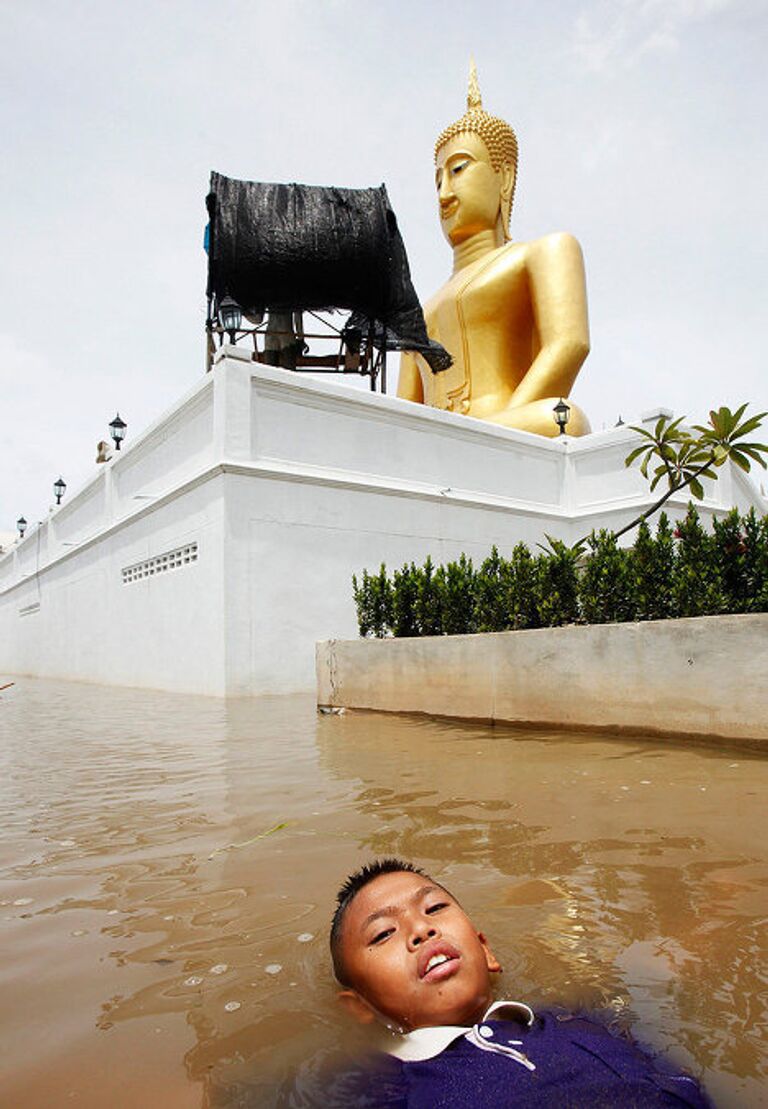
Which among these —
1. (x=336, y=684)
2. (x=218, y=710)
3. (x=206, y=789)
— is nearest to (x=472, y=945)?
(x=206, y=789)

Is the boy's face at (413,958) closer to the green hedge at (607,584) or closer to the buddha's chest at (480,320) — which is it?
the green hedge at (607,584)

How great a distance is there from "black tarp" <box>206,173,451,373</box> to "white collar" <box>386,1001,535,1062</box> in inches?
575

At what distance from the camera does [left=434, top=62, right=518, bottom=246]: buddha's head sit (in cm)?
1902

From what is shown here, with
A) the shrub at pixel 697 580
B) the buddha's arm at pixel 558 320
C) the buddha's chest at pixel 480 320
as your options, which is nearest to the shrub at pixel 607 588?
the shrub at pixel 697 580

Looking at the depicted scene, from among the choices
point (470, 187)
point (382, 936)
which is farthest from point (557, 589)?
point (470, 187)

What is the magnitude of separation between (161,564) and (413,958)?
1177 cm

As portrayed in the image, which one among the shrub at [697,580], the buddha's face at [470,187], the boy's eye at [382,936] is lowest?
the boy's eye at [382,936]

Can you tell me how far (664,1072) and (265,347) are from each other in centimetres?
1684

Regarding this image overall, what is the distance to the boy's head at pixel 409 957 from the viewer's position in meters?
1.47

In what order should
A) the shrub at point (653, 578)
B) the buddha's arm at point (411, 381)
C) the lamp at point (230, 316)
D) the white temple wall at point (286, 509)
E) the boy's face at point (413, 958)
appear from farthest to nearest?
the buddha's arm at point (411, 381) → the lamp at point (230, 316) → the white temple wall at point (286, 509) → the shrub at point (653, 578) → the boy's face at point (413, 958)

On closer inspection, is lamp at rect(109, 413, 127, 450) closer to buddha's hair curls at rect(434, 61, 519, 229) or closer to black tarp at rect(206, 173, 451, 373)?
black tarp at rect(206, 173, 451, 373)

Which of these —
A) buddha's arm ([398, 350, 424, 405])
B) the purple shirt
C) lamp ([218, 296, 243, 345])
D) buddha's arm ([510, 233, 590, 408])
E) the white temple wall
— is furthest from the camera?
buddha's arm ([398, 350, 424, 405])

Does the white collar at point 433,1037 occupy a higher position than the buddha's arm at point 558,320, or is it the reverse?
the buddha's arm at point 558,320

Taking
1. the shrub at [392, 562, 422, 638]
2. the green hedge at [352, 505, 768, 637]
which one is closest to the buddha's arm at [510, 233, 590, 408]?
the shrub at [392, 562, 422, 638]
